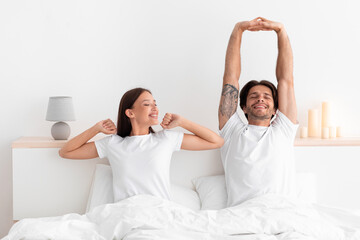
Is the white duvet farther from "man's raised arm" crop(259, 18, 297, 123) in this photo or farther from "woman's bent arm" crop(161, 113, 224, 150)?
"man's raised arm" crop(259, 18, 297, 123)

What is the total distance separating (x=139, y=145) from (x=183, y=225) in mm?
599

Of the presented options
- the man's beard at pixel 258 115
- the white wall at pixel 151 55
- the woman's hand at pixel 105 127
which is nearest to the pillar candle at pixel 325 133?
the white wall at pixel 151 55

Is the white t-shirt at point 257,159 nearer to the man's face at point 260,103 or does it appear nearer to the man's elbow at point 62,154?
the man's face at point 260,103

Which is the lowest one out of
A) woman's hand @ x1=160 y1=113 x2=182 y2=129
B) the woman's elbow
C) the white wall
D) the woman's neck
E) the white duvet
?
the white duvet

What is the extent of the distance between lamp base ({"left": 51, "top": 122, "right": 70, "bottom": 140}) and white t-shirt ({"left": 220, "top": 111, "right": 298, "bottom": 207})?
92 centimetres

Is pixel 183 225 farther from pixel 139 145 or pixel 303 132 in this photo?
pixel 303 132

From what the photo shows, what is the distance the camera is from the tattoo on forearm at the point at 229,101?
2504 millimetres

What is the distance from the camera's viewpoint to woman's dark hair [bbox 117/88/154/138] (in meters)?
2.37

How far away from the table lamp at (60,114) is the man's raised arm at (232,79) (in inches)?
34.6

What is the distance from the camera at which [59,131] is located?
254 cm

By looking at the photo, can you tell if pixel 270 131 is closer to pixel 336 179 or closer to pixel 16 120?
pixel 336 179

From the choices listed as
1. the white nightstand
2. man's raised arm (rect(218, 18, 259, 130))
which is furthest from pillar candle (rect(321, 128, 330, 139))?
the white nightstand

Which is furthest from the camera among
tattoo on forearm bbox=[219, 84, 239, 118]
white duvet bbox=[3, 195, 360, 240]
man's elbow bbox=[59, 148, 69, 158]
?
tattoo on forearm bbox=[219, 84, 239, 118]

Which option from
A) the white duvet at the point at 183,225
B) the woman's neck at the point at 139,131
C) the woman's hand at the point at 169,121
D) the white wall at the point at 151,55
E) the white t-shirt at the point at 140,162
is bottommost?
the white duvet at the point at 183,225
